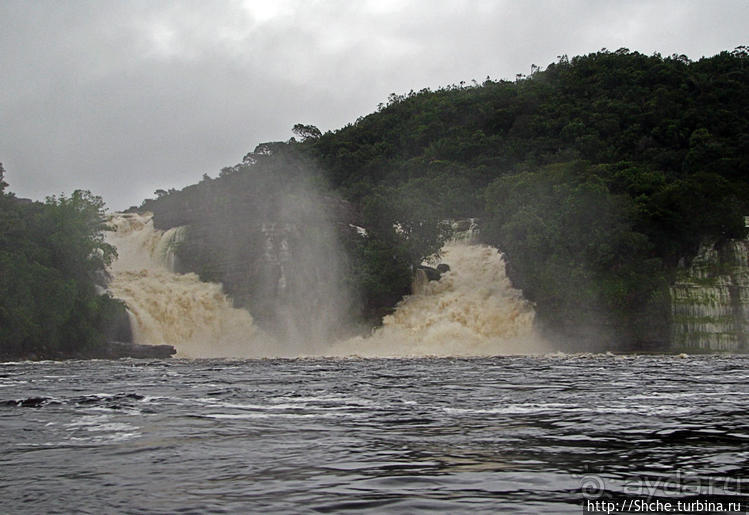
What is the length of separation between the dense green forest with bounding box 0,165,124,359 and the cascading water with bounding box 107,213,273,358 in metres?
3.20

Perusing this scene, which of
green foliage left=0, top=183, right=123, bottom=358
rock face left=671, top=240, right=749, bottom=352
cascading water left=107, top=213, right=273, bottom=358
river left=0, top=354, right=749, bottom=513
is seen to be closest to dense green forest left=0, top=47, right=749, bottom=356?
green foliage left=0, top=183, right=123, bottom=358

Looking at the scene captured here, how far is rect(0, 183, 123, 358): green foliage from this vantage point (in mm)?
50531

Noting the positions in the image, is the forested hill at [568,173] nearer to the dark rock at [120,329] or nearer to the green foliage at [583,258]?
the green foliage at [583,258]

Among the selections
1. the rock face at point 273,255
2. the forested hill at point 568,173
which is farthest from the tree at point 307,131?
the rock face at point 273,255

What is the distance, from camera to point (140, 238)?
238ft

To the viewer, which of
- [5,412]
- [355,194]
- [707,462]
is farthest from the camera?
[355,194]

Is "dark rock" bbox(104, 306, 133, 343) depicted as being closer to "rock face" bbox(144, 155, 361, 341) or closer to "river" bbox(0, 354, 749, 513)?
"rock face" bbox(144, 155, 361, 341)

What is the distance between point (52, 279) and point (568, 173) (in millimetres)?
44004

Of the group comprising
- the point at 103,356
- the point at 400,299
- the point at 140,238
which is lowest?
the point at 103,356

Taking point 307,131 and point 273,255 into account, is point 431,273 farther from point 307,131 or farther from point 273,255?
point 307,131

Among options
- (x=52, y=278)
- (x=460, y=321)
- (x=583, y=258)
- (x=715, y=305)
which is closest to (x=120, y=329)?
(x=52, y=278)

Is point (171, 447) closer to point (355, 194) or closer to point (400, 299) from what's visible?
point (400, 299)

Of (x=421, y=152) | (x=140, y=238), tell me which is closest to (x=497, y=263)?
(x=140, y=238)

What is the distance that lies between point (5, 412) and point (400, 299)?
52.9 metres
